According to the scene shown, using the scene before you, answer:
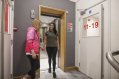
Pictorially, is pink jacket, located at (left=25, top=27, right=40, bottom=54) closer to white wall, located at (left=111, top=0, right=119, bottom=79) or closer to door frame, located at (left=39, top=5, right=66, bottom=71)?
door frame, located at (left=39, top=5, right=66, bottom=71)

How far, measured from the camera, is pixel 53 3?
12.7 ft

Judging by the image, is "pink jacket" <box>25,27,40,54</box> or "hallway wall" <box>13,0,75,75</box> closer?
"pink jacket" <box>25,27,40,54</box>

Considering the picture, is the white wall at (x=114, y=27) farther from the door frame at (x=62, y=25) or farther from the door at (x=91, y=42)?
the door frame at (x=62, y=25)

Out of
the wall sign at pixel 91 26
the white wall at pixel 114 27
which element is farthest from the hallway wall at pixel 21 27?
the white wall at pixel 114 27

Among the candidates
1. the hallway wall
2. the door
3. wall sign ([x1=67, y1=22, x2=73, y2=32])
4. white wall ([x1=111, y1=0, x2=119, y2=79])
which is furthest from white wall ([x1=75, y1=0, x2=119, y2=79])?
the hallway wall

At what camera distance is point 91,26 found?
134 inches

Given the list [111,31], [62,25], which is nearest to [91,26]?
[111,31]

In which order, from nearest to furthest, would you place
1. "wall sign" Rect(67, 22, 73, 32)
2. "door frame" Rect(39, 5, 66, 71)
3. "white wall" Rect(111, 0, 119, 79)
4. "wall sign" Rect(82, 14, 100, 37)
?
"white wall" Rect(111, 0, 119, 79), "wall sign" Rect(82, 14, 100, 37), "door frame" Rect(39, 5, 66, 71), "wall sign" Rect(67, 22, 73, 32)

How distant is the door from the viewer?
3.02 meters

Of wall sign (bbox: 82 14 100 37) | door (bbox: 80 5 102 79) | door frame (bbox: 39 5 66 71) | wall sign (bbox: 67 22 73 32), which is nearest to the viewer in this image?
door (bbox: 80 5 102 79)

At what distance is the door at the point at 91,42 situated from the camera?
119 inches

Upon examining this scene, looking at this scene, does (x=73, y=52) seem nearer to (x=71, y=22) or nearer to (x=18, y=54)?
(x=71, y=22)

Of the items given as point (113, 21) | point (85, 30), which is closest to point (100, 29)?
point (113, 21)

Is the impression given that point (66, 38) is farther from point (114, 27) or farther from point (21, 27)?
point (114, 27)
